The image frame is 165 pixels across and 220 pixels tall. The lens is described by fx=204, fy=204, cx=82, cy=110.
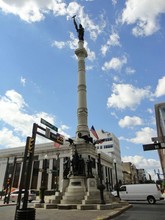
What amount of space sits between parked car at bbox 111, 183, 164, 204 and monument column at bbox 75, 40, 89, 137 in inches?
364

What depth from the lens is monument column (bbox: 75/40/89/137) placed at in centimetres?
2372

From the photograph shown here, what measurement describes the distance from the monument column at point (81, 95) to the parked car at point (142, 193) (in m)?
9.24

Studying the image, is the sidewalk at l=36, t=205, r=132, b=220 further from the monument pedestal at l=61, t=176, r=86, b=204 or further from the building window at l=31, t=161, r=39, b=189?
the building window at l=31, t=161, r=39, b=189

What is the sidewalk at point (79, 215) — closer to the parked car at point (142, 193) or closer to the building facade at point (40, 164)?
the parked car at point (142, 193)

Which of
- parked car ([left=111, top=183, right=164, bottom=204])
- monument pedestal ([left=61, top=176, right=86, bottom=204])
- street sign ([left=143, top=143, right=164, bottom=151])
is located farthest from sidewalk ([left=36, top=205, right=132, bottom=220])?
parked car ([left=111, top=183, right=164, bottom=204])

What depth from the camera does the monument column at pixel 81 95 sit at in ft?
77.8

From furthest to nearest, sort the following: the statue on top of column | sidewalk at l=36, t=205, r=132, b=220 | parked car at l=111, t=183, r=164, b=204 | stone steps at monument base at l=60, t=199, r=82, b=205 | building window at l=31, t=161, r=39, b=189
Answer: building window at l=31, t=161, r=39, b=189 → the statue on top of column → parked car at l=111, t=183, r=164, b=204 → stone steps at monument base at l=60, t=199, r=82, b=205 → sidewalk at l=36, t=205, r=132, b=220

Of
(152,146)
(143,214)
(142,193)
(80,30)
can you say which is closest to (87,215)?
(143,214)

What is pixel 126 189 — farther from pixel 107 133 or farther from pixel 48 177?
pixel 107 133

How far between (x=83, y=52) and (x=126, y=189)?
19.2m

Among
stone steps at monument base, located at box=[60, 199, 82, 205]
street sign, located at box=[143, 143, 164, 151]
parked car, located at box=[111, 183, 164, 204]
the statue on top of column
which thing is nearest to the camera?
stone steps at monument base, located at box=[60, 199, 82, 205]

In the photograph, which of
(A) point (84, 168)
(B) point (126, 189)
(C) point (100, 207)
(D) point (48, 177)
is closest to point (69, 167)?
(A) point (84, 168)

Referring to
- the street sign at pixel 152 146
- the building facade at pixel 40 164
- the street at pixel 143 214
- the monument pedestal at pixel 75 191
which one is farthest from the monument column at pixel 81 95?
the building facade at pixel 40 164

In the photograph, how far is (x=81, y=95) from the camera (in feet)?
84.8
